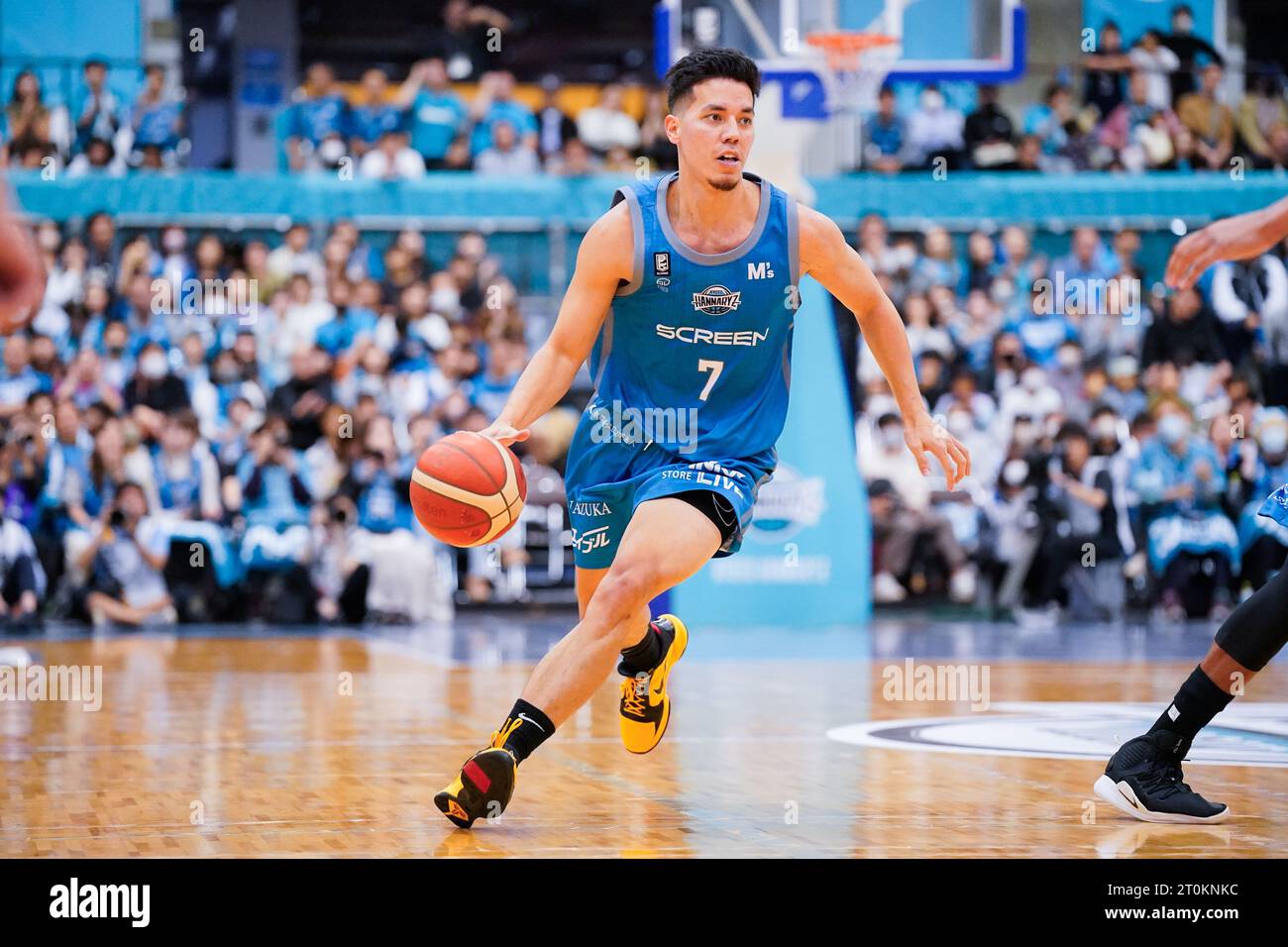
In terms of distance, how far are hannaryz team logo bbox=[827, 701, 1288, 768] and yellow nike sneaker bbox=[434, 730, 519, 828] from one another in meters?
2.59

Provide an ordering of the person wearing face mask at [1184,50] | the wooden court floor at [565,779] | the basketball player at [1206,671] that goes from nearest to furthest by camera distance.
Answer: the wooden court floor at [565,779] < the basketball player at [1206,671] < the person wearing face mask at [1184,50]

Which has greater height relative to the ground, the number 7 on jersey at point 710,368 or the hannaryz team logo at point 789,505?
the number 7 on jersey at point 710,368

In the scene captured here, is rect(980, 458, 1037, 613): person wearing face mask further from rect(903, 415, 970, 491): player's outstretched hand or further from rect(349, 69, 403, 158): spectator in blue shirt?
rect(903, 415, 970, 491): player's outstretched hand

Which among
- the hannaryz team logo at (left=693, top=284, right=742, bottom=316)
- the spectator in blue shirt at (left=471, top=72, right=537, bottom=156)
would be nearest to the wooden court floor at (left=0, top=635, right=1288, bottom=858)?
the hannaryz team logo at (left=693, top=284, right=742, bottom=316)

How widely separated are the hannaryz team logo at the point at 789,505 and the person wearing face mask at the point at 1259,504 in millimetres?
3961

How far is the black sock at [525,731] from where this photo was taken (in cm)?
574

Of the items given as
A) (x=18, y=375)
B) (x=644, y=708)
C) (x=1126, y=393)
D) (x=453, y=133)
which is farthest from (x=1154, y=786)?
(x=453, y=133)

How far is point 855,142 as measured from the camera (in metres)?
19.3

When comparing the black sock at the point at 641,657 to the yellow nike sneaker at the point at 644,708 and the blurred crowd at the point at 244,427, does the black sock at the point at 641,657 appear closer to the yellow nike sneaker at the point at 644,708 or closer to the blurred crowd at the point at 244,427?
the yellow nike sneaker at the point at 644,708

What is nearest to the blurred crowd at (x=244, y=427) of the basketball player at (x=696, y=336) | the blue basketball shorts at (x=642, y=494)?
the blue basketball shorts at (x=642, y=494)

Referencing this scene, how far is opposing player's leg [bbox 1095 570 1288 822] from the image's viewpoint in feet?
19.2

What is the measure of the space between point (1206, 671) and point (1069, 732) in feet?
7.71

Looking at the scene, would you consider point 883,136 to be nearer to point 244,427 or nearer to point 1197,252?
point 244,427
